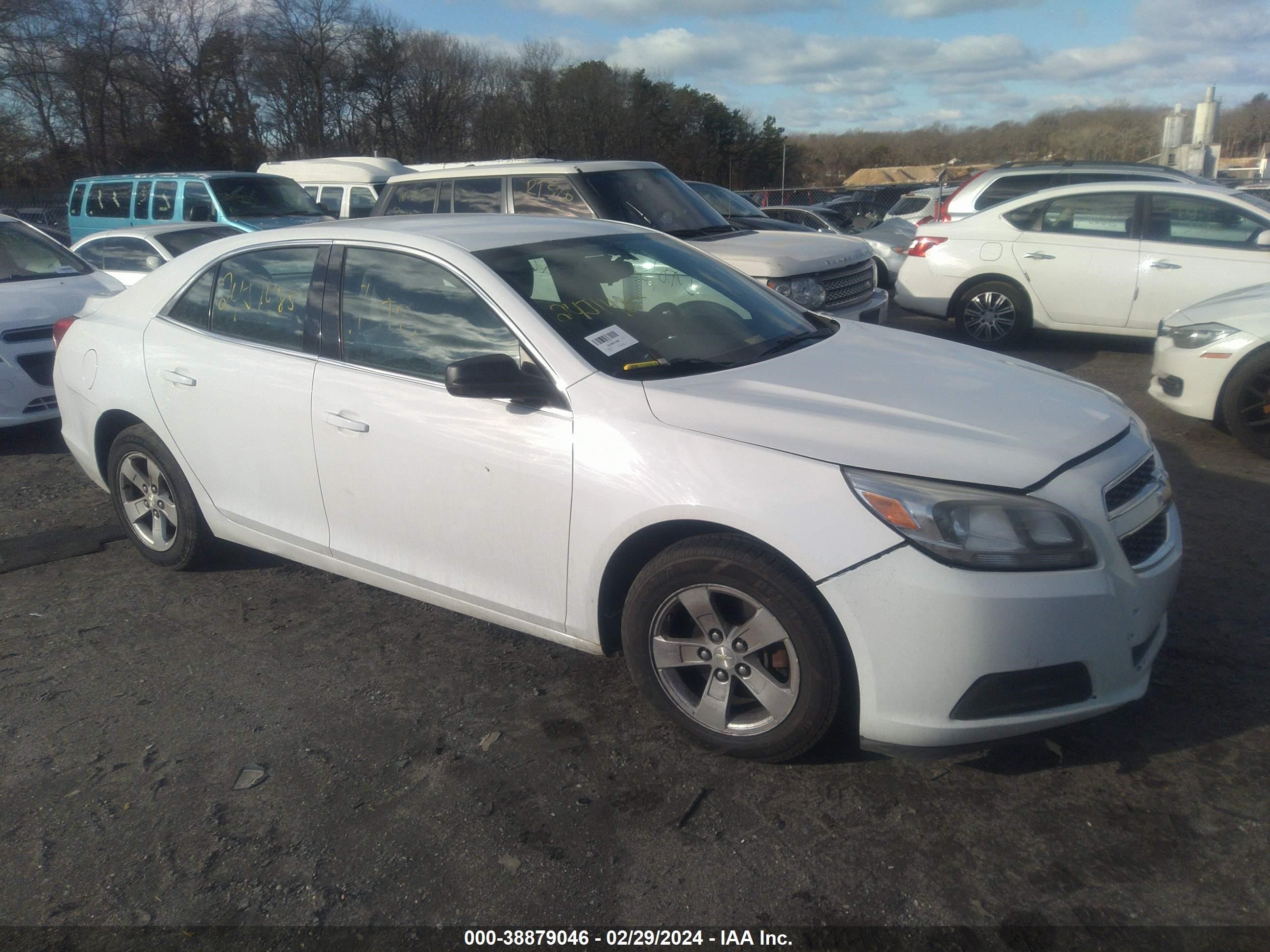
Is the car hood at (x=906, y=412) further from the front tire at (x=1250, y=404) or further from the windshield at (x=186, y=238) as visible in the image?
the windshield at (x=186, y=238)

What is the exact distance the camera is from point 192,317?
14.3ft

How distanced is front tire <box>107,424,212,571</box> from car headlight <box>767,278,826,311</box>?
4474 mm

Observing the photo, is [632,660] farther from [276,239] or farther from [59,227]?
[59,227]

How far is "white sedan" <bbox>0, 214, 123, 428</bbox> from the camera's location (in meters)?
6.82

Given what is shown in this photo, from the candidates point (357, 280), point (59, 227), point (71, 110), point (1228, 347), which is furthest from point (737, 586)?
point (71, 110)

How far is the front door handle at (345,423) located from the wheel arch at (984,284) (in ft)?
25.3

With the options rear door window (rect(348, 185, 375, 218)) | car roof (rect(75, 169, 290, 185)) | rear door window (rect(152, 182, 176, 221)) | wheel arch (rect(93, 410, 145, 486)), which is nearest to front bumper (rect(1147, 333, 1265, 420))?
wheel arch (rect(93, 410, 145, 486))

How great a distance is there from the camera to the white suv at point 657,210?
741cm

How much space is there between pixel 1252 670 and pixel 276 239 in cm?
427

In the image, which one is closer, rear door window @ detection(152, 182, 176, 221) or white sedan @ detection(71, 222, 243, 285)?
white sedan @ detection(71, 222, 243, 285)

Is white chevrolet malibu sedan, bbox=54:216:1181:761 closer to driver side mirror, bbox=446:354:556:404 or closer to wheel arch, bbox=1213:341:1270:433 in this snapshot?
driver side mirror, bbox=446:354:556:404

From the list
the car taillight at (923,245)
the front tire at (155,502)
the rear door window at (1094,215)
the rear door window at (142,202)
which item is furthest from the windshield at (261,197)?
the rear door window at (1094,215)

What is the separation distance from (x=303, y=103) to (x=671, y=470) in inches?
1811

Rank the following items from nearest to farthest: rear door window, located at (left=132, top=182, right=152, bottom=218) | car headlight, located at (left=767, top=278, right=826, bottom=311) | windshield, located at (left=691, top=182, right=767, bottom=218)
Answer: car headlight, located at (left=767, top=278, right=826, bottom=311), windshield, located at (left=691, top=182, right=767, bottom=218), rear door window, located at (left=132, top=182, right=152, bottom=218)
